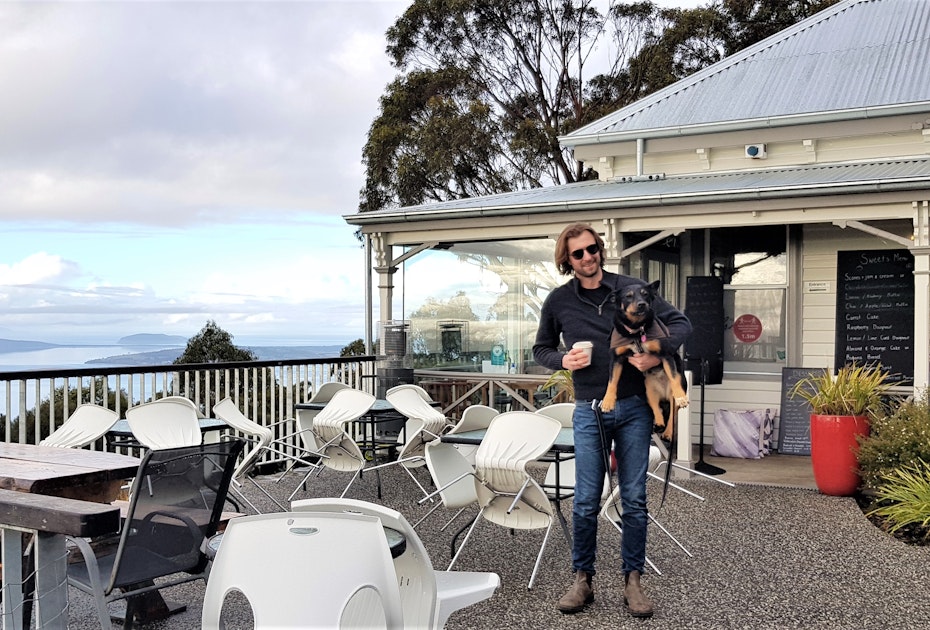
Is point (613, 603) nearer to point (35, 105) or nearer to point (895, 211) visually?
point (895, 211)

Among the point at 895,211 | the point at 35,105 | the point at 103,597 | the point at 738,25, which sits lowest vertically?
the point at 103,597

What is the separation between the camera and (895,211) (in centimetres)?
791

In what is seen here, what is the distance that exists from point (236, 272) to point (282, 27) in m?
5.39

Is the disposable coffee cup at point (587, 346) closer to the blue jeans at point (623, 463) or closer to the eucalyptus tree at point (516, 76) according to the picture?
the blue jeans at point (623, 463)

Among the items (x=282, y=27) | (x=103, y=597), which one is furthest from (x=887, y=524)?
(x=282, y=27)

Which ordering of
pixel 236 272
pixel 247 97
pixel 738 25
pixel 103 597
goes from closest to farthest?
1. pixel 103 597
2. pixel 236 272
3. pixel 247 97
4. pixel 738 25

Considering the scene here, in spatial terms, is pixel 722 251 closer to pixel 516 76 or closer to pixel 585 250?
pixel 585 250

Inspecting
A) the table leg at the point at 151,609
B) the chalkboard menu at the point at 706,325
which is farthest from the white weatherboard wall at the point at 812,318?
the table leg at the point at 151,609

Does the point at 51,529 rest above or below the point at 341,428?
above

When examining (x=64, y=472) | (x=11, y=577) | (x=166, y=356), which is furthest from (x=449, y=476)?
(x=166, y=356)

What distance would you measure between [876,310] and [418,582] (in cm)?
818

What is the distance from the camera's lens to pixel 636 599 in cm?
430

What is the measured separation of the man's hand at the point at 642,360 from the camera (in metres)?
4.07

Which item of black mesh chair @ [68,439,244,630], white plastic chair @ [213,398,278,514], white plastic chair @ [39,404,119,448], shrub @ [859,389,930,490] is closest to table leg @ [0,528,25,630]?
black mesh chair @ [68,439,244,630]
